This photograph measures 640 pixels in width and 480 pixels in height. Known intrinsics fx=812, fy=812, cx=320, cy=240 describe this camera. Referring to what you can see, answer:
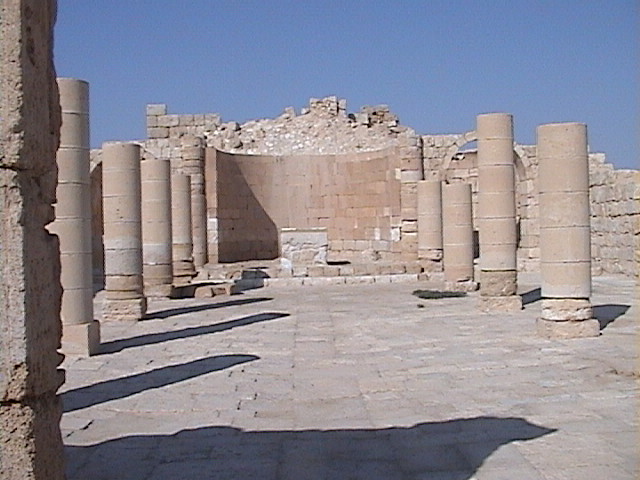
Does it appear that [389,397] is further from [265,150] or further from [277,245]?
[265,150]

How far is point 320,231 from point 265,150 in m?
8.34

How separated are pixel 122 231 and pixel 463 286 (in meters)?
7.90

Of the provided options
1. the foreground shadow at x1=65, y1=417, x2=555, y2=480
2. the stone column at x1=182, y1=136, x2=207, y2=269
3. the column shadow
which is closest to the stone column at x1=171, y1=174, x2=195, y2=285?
the stone column at x1=182, y1=136, x2=207, y2=269

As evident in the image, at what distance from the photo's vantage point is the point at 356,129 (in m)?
29.9

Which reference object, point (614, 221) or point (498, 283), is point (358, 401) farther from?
point (614, 221)

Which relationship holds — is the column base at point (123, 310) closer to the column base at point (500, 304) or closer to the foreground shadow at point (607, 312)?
the column base at point (500, 304)

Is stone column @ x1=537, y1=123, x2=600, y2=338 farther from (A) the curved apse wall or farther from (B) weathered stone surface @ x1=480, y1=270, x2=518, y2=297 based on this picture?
(A) the curved apse wall

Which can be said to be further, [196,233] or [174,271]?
[196,233]

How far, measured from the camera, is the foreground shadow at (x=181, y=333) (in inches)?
439

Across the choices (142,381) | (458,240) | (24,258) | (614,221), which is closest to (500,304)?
(458,240)

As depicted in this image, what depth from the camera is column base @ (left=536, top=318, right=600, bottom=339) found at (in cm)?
1057

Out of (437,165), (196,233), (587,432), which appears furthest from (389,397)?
(437,165)

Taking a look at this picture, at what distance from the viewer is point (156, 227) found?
708 inches

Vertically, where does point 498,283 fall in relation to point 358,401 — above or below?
above
